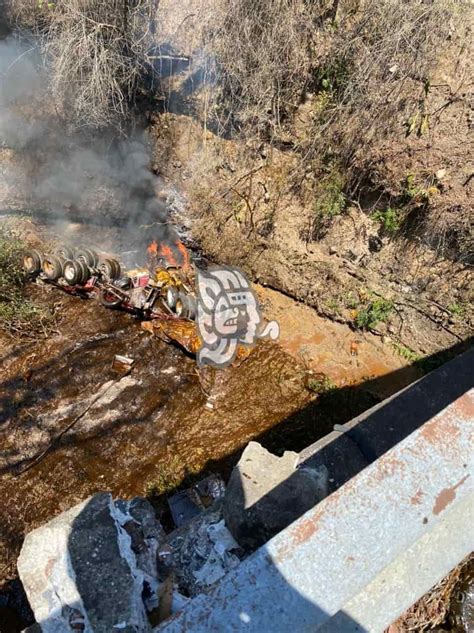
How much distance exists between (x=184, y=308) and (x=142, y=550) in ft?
15.4

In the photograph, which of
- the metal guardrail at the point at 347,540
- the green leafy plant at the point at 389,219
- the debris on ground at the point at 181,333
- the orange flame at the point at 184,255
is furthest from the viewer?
the orange flame at the point at 184,255

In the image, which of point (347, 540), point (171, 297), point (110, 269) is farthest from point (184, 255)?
point (347, 540)

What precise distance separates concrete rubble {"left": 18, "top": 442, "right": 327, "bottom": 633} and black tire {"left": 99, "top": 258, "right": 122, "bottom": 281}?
525 cm

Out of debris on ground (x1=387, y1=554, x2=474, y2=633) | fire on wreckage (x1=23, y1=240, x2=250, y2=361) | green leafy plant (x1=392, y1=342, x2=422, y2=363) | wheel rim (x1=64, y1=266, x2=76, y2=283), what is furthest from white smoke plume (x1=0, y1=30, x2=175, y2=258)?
debris on ground (x1=387, y1=554, x2=474, y2=633)

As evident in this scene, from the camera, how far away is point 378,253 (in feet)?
18.9

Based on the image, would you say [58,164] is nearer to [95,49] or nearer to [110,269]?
[95,49]

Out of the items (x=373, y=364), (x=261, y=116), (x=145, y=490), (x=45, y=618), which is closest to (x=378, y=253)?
(x=373, y=364)

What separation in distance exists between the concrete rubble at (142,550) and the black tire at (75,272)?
5.30 m

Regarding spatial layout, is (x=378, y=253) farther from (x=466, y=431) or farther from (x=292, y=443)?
(x=466, y=431)

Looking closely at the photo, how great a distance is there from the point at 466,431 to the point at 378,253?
4611 mm

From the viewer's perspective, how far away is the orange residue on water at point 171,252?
720 cm

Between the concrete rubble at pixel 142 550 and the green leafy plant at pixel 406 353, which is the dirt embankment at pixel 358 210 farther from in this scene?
the concrete rubble at pixel 142 550

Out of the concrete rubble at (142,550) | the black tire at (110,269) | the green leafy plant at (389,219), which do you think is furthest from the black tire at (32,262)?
the concrete rubble at (142,550)

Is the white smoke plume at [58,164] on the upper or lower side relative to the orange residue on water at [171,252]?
upper
